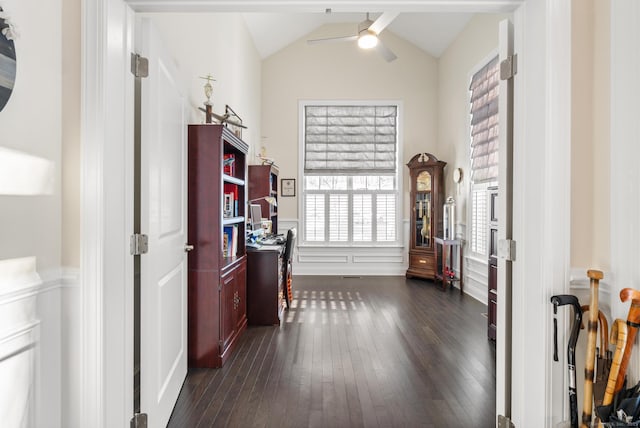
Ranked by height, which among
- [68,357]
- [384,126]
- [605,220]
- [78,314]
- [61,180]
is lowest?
[68,357]

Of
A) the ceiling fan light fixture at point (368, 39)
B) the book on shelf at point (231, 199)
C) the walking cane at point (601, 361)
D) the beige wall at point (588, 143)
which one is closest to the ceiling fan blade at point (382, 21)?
the ceiling fan light fixture at point (368, 39)

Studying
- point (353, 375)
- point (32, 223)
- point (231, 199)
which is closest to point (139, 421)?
point (32, 223)

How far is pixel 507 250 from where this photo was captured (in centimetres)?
172

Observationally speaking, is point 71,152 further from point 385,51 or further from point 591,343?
point 385,51

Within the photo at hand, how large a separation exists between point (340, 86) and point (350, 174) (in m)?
1.61

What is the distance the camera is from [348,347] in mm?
3277

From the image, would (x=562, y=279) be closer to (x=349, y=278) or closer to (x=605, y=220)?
(x=605, y=220)

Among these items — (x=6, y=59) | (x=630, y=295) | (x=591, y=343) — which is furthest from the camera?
(x=591, y=343)

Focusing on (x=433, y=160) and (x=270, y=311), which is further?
(x=433, y=160)

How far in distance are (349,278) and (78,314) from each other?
5356 mm

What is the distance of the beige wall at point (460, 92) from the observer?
5.06 metres

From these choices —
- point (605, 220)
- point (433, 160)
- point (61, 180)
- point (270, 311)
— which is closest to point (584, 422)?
point (605, 220)

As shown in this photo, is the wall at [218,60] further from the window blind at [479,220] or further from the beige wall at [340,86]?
the window blind at [479,220]

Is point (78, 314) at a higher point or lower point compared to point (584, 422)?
higher
